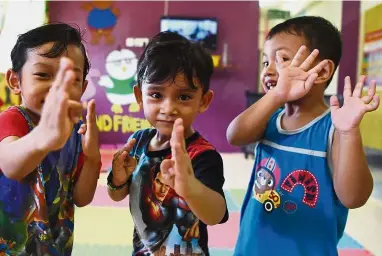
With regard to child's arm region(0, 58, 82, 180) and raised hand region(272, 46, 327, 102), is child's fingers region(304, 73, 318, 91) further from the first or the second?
child's arm region(0, 58, 82, 180)

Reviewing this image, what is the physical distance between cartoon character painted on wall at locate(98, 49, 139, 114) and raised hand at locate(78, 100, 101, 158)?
11.8 ft

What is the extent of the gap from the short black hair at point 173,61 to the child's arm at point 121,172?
14 centimetres

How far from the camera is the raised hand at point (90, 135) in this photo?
2.36ft

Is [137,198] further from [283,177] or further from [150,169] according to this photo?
[283,177]

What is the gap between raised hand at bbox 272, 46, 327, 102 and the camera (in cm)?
78

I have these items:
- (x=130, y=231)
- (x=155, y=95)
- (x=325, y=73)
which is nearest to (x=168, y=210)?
(x=155, y=95)

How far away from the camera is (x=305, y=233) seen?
0.82m

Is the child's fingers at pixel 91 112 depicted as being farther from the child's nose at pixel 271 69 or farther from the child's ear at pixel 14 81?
the child's nose at pixel 271 69

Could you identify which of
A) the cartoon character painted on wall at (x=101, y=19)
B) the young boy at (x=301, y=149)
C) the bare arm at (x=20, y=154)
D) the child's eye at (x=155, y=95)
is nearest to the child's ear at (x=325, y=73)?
the young boy at (x=301, y=149)

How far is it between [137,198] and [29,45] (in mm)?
340

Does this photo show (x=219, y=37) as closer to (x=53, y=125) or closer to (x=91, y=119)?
(x=91, y=119)

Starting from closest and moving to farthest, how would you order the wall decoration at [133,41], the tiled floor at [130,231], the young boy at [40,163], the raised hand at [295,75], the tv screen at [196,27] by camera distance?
the young boy at [40,163] → the raised hand at [295,75] → the tiled floor at [130,231] → the tv screen at [196,27] → the wall decoration at [133,41]

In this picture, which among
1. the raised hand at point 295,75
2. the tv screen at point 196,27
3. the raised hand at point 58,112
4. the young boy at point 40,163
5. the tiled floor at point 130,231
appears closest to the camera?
the raised hand at point 58,112

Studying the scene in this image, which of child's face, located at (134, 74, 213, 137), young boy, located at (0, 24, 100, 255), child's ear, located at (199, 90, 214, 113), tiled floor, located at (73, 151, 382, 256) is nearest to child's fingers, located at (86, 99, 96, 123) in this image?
young boy, located at (0, 24, 100, 255)
